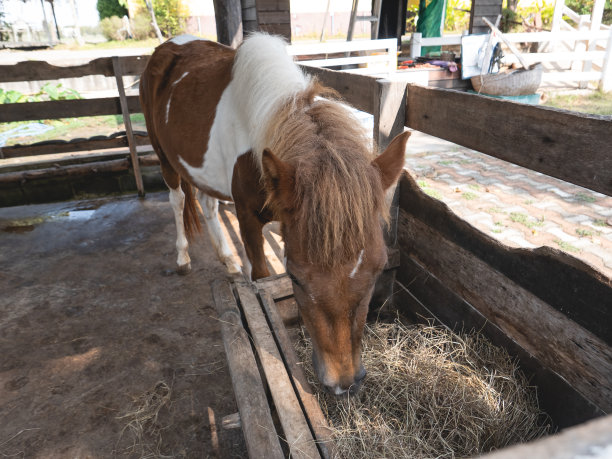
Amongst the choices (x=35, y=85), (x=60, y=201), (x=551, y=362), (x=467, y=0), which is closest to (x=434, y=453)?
(x=551, y=362)

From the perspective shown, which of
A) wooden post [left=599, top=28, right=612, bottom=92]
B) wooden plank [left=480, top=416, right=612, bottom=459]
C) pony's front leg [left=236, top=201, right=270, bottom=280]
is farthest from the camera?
wooden post [left=599, top=28, right=612, bottom=92]

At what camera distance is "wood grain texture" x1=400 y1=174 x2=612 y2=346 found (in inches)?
55.5

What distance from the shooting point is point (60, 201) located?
527 centimetres

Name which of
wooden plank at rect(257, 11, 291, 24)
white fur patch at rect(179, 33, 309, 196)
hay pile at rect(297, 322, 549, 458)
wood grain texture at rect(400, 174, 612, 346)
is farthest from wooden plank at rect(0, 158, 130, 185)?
wood grain texture at rect(400, 174, 612, 346)

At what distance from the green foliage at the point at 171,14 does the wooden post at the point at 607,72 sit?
25.3m

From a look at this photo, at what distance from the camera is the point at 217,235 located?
3.53 metres

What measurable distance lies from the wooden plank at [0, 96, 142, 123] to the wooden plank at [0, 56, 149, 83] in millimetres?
288

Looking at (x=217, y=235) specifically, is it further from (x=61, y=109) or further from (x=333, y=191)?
(x=61, y=109)

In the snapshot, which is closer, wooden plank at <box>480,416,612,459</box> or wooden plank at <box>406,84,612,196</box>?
wooden plank at <box>480,416,612,459</box>

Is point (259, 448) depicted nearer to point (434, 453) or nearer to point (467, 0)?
point (434, 453)

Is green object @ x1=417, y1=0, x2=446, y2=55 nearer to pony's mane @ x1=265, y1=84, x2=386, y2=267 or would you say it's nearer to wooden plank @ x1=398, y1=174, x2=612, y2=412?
wooden plank @ x1=398, y1=174, x2=612, y2=412

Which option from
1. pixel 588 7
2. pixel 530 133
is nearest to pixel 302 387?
pixel 530 133

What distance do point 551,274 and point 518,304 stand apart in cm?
23

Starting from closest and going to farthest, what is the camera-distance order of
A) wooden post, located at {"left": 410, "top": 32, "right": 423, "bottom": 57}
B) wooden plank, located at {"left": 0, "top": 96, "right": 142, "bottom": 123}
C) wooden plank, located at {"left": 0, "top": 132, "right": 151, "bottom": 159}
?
wooden plank, located at {"left": 0, "top": 96, "right": 142, "bottom": 123} < wooden plank, located at {"left": 0, "top": 132, "right": 151, "bottom": 159} < wooden post, located at {"left": 410, "top": 32, "right": 423, "bottom": 57}
